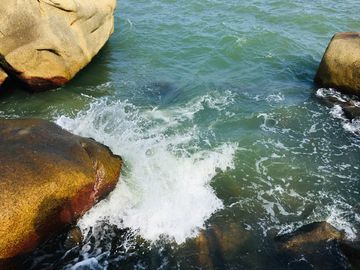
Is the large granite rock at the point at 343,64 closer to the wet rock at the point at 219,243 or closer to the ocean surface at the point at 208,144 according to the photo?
the ocean surface at the point at 208,144

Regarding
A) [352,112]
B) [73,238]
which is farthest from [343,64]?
[73,238]

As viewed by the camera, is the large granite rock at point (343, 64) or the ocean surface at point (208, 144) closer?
the ocean surface at point (208, 144)

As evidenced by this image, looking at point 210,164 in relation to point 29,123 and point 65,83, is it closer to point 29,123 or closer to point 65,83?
point 29,123

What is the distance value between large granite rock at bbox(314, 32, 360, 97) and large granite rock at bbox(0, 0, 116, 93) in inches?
343

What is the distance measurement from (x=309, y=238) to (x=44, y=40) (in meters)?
8.67

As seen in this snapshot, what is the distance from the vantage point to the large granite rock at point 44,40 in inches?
293

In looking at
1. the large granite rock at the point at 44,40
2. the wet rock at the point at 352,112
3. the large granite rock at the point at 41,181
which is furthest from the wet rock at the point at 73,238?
the wet rock at the point at 352,112

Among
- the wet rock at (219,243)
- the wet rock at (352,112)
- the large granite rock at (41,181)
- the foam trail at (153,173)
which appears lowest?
the wet rock at (219,243)

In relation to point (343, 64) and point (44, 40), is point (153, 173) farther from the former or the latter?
point (343, 64)

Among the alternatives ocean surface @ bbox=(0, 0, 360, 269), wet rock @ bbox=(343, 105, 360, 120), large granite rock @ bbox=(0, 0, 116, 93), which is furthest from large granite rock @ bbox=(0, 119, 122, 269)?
wet rock @ bbox=(343, 105, 360, 120)

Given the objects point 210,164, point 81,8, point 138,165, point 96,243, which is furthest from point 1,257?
point 81,8

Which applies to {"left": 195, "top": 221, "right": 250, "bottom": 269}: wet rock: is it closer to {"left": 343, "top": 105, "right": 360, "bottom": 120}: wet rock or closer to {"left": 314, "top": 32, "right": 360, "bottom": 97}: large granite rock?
{"left": 343, "top": 105, "right": 360, "bottom": 120}: wet rock

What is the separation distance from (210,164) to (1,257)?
14.8 feet

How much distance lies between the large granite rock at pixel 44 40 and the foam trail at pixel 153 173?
1.83 meters
